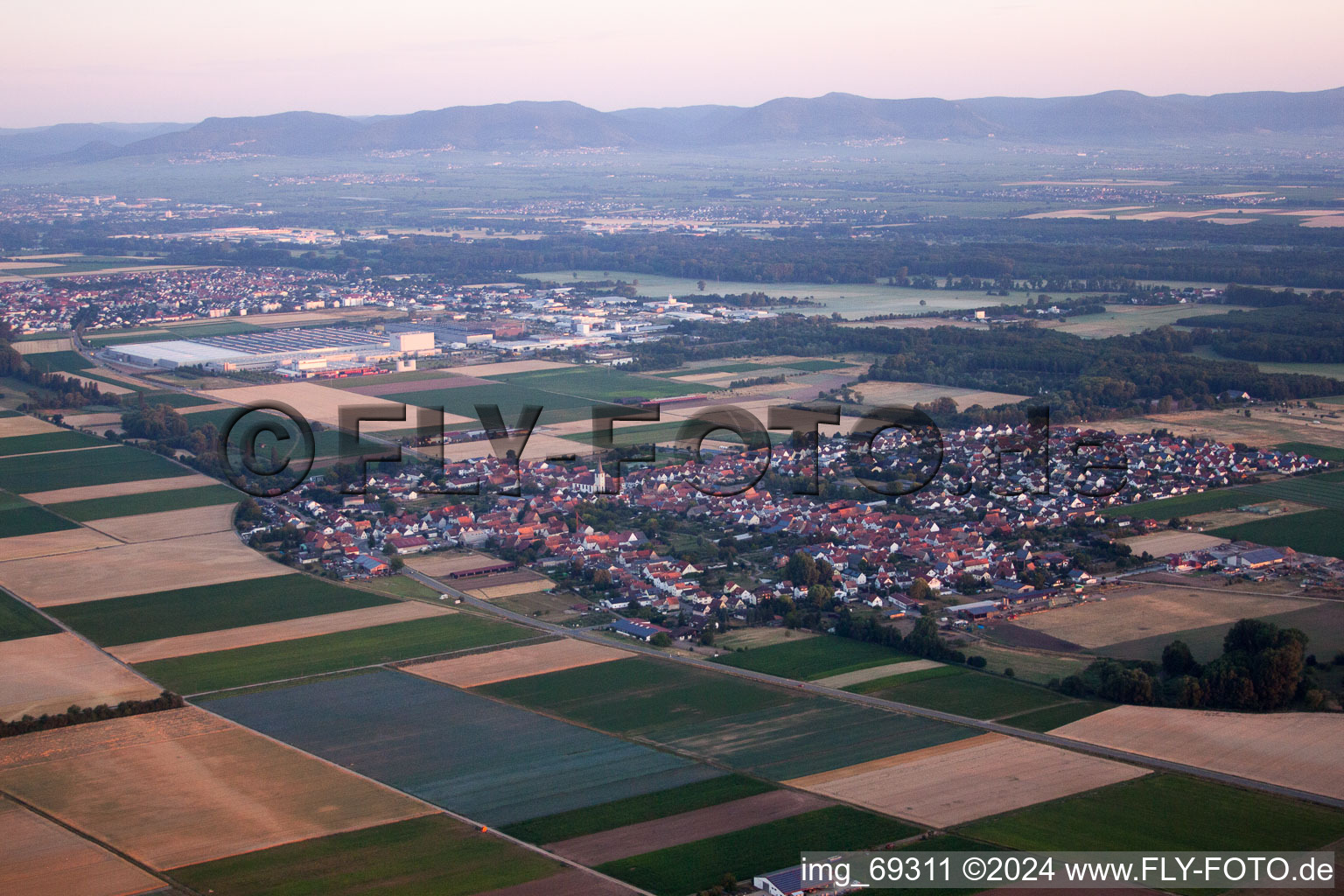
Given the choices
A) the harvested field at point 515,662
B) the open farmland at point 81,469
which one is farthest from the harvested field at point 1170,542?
the open farmland at point 81,469

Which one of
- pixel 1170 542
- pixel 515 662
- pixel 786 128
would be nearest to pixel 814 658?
pixel 515 662

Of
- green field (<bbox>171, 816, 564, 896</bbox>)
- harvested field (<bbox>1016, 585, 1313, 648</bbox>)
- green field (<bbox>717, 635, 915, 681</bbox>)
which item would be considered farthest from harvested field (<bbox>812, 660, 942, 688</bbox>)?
green field (<bbox>171, 816, 564, 896</bbox>)

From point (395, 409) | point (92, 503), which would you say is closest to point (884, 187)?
point (395, 409)

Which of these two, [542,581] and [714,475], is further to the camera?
[714,475]

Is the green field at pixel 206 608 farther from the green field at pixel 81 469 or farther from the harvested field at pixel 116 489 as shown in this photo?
the green field at pixel 81 469

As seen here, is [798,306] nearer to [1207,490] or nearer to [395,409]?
[395,409]
